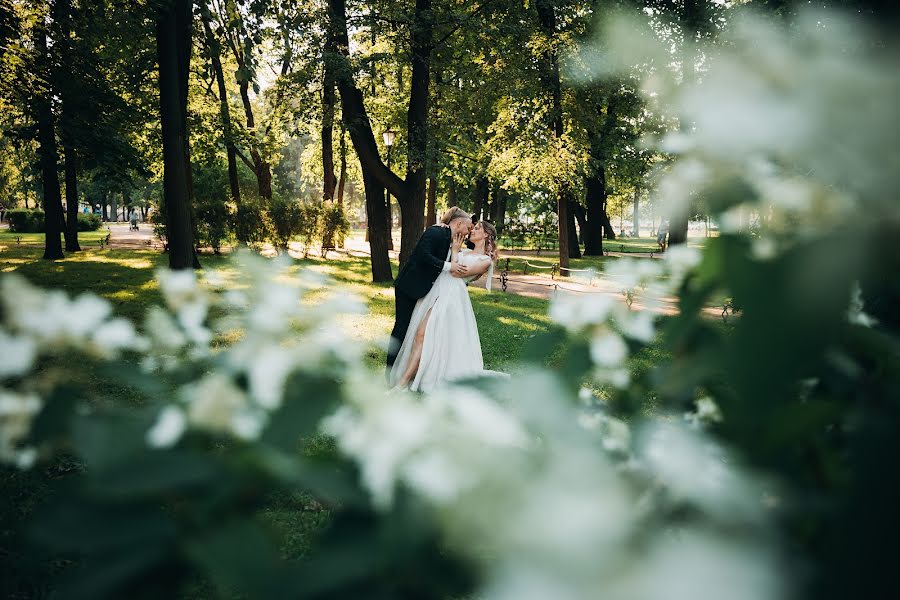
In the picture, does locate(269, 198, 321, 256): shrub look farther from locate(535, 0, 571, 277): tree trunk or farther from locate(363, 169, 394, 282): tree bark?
locate(535, 0, 571, 277): tree trunk

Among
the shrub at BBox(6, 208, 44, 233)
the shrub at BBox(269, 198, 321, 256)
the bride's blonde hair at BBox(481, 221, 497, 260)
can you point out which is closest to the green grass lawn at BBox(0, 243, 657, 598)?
the bride's blonde hair at BBox(481, 221, 497, 260)

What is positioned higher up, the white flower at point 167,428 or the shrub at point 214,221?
the shrub at point 214,221

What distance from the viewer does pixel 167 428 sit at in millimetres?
654

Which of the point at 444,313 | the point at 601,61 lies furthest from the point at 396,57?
the point at 444,313

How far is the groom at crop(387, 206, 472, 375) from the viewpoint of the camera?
6.75 m

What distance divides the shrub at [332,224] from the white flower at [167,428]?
2204 centimetres

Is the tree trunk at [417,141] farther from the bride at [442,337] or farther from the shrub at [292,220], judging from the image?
the shrub at [292,220]

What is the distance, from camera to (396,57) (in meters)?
12.4

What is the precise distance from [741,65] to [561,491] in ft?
1.62

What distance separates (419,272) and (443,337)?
908 mm

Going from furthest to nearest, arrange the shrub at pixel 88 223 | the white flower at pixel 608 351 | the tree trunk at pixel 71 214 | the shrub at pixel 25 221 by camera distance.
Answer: the shrub at pixel 88 223
the shrub at pixel 25 221
the tree trunk at pixel 71 214
the white flower at pixel 608 351

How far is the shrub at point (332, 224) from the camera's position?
2231cm

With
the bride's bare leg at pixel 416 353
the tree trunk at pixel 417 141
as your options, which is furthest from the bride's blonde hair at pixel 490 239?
the tree trunk at pixel 417 141

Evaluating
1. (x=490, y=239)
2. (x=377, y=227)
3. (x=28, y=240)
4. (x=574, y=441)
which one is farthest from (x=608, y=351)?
(x=28, y=240)
